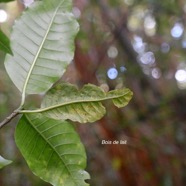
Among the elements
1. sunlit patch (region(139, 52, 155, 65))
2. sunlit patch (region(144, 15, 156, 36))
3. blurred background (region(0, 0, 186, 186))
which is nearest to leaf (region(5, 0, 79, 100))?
blurred background (region(0, 0, 186, 186))

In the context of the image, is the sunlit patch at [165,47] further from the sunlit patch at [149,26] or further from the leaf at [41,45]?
the leaf at [41,45]

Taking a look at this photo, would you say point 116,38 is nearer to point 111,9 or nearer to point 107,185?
point 111,9

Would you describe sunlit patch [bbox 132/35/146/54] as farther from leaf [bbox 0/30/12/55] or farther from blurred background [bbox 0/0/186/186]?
leaf [bbox 0/30/12/55]

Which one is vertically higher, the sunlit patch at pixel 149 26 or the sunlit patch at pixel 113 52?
the sunlit patch at pixel 149 26

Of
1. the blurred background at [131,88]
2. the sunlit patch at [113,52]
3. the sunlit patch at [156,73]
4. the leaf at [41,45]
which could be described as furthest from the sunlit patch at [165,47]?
the leaf at [41,45]

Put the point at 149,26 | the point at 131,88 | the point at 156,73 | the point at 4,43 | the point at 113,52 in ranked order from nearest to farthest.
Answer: the point at 4,43 → the point at 131,88 → the point at 113,52 → the point at 156,73 → the point at 149,26

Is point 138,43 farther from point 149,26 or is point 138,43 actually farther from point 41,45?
point 41,45

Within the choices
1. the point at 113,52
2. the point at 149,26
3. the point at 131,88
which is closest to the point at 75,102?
the point at 131,88

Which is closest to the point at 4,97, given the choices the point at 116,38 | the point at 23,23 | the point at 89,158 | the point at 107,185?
the point at 89,158
